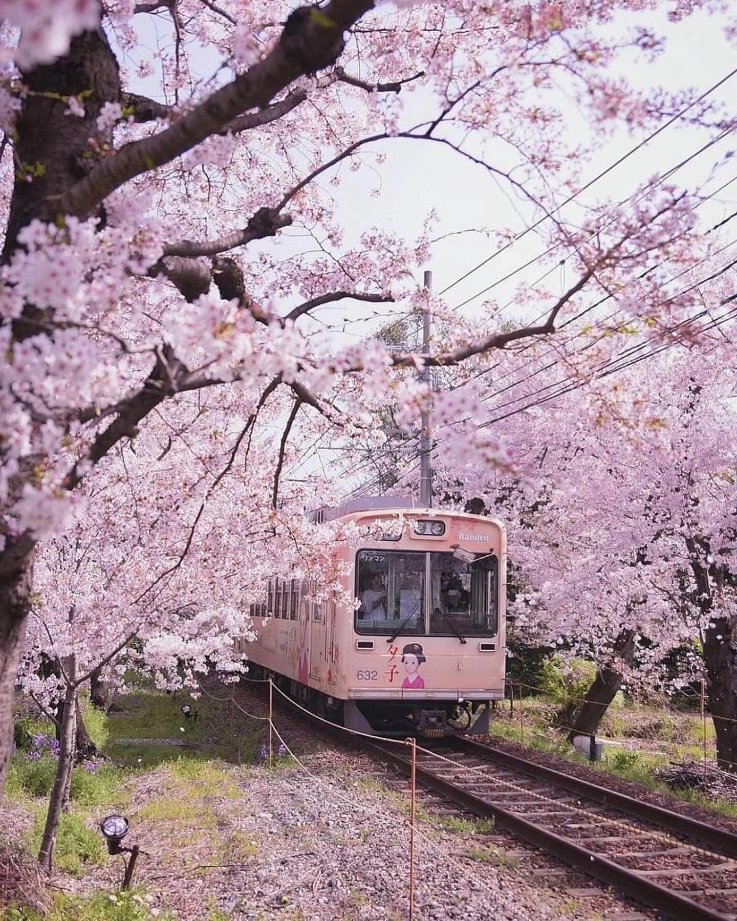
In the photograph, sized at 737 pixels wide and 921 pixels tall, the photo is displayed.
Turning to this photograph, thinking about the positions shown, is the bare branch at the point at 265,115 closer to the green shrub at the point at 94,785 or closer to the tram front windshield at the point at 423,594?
the green shrub at the point at 94,785

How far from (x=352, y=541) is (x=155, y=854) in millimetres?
4360

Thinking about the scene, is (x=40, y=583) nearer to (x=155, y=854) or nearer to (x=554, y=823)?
(x=155, y=854)

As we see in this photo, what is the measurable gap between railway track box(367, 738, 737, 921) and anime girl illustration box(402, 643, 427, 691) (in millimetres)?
834

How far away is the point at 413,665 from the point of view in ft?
35.3

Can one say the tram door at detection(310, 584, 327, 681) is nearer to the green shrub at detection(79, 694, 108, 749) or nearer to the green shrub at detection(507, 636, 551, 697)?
the green shrub at detection(79, 694, 108, 749)

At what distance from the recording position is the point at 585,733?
13242mm

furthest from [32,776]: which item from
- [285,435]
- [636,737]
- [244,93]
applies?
[636,737]

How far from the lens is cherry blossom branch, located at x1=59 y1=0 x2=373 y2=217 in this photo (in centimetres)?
272

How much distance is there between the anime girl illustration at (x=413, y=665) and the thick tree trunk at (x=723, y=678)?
3.42m

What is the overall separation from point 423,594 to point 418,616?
26cm

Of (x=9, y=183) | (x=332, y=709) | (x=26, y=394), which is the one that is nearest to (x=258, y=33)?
(x=9, y=183)

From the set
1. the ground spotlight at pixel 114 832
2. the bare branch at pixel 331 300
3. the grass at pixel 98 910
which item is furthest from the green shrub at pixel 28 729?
the bare branch at pixel 331 300

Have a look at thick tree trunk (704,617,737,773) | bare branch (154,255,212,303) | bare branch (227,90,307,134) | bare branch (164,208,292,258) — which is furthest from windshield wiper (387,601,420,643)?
bare branch (154,255,212,303)

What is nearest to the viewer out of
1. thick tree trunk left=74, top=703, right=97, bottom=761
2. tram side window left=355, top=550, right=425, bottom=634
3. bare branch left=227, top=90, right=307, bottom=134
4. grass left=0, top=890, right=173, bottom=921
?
bare branch left=227, top=90, right=307, bottom=134
